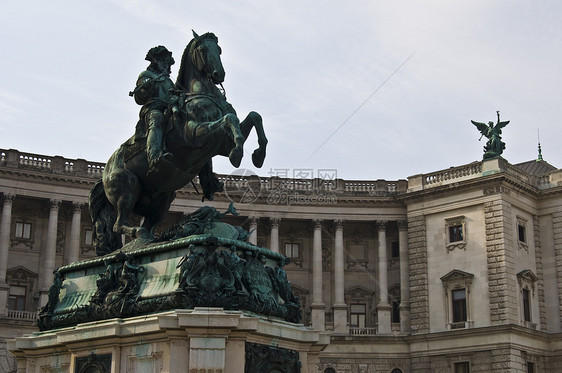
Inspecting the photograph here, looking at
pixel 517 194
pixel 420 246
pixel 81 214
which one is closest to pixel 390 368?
pixel 420 246

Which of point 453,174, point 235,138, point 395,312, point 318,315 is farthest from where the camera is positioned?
point 395,312

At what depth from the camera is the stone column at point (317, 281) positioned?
64062 millimetres

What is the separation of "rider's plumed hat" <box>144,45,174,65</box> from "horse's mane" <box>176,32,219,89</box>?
27.0 inches

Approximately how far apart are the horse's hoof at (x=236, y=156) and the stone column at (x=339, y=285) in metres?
52.8

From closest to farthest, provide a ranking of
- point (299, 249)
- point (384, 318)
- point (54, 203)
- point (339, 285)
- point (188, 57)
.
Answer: point (188, 57) → point (54, 203) → point (384, 318) → point (339, 285) → point (299, 249)

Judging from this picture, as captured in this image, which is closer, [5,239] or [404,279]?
[5,239]

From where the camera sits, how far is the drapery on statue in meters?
63.9

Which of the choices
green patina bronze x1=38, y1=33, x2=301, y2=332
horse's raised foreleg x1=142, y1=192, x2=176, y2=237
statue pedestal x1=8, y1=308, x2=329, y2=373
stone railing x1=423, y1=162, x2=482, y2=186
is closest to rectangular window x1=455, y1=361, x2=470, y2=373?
stone railing x1=423, y1=162, x2=482, y2=186

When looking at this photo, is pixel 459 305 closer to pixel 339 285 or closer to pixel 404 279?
pixel 404 279

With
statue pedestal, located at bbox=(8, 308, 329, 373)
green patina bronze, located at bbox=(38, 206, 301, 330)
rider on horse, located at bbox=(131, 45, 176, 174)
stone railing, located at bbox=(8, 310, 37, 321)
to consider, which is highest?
stone railing, located at bbox=(8, 310, 37, 321)

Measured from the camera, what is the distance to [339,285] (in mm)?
65500

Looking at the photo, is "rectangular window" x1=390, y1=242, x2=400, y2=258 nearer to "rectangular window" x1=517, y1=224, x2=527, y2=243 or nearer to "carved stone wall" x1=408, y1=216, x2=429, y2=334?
"carved stone wall" x1=408, y1=216, x2=429, y2=334

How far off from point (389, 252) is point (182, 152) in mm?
56467

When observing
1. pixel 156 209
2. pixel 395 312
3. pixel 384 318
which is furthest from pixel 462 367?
pixel 156 209
